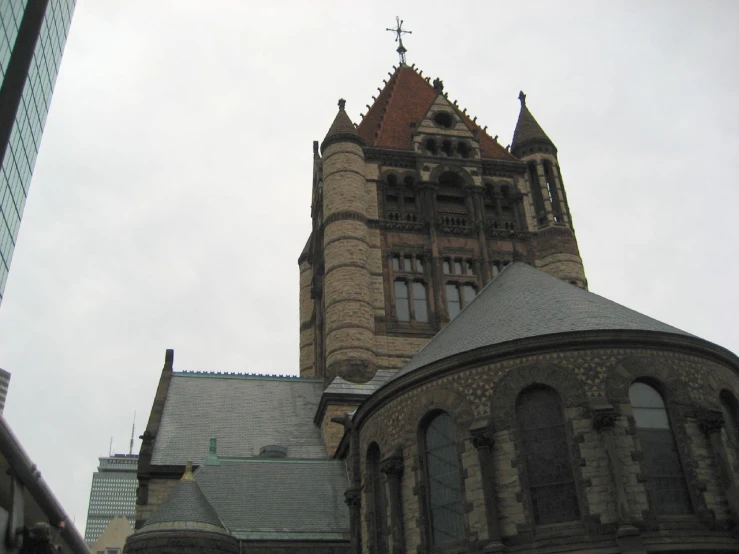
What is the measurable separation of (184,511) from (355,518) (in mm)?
4765

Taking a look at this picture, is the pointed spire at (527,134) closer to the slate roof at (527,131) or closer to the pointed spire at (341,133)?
the slate roof at (527,131)

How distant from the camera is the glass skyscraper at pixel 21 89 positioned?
43.8m

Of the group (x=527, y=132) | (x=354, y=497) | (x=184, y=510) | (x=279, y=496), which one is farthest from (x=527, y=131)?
(x=184, y=510)

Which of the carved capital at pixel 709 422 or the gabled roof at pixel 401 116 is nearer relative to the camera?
the carved capital at pixel 709 422

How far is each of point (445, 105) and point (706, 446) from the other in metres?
27.6

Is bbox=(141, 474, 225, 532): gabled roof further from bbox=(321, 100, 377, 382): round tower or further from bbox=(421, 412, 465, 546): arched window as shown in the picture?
bbox=(321, 100, 377, 382): round tower

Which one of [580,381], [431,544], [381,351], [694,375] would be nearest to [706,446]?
[694,375]

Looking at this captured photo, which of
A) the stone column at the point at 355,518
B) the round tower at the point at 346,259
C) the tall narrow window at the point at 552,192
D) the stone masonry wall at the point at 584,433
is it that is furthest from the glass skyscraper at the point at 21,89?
the stone masonry wall at the point at 584,433

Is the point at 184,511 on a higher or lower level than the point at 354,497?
lower

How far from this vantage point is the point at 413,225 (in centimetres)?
3700

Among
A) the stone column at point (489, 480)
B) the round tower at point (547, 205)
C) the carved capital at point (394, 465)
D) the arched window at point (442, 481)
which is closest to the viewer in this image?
the stone column at point (489, 480)

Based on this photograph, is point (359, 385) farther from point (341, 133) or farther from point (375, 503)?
point (341, 133)

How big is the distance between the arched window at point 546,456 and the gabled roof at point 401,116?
22.8m

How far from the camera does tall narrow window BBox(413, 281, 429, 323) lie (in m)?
35.0
